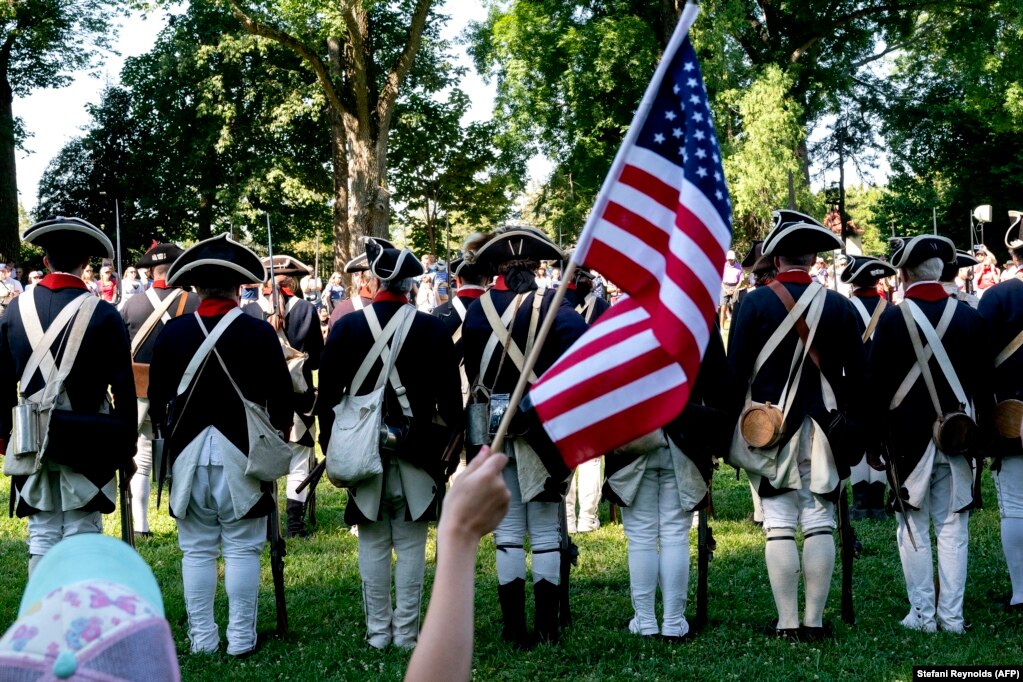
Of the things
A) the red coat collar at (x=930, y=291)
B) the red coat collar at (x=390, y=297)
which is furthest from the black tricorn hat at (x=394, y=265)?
the red coat collar at (x=930, y=291)

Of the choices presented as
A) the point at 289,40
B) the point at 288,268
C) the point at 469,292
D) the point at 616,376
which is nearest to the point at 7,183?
the point at 289,40

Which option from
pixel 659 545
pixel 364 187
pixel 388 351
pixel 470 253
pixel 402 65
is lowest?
pixel 659 545

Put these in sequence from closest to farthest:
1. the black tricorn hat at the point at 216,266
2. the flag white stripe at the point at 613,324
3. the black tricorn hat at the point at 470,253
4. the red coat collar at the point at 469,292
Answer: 1. the flag white stripe at the point at 613,324
2. the black tricorn hat at the point at 216,266
3. the black tricorn hat at the point at 470,253
4. the red coat collar at the point at 469,292

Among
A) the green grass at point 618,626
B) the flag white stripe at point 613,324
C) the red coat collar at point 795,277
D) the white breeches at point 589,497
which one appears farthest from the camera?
the white breeches at point 589,497

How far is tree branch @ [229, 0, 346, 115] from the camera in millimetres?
26094

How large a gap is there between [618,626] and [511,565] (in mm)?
922

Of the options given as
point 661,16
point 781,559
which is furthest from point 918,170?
point 781,559

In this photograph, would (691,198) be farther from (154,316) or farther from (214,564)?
(154,316)

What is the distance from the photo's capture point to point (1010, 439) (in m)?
6.83

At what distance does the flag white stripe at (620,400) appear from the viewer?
3152 millimetres

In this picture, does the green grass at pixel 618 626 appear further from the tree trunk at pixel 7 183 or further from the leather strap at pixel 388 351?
the tree trunk at pixel 7 183

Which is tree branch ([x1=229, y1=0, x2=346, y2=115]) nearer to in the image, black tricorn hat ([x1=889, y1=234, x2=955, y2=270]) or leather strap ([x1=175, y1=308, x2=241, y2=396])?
leather strap ([x1=175, y1=308, x2=241, y2=396])

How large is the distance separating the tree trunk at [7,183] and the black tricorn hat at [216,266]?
3137 centimetres

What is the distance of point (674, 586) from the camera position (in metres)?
6.65
